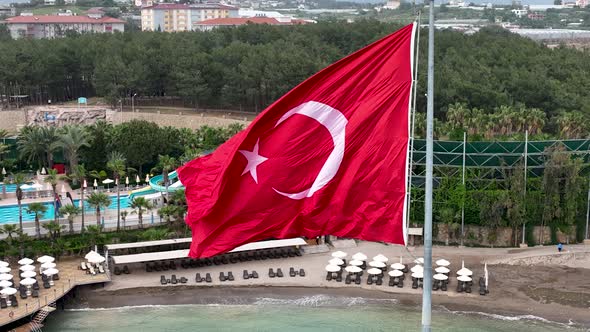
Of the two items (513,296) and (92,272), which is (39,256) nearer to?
(92,272)

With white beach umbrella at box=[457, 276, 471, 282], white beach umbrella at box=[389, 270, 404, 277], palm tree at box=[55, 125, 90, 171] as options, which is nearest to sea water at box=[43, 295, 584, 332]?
white beach umbrella at box=[389, 270, 404, 277]

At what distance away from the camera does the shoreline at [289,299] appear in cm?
5256

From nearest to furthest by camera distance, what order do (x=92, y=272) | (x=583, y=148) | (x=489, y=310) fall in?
(x=489, y=310) → (x=92, y=272) → (x=583, y=148)

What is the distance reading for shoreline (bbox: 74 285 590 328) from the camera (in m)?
52.6

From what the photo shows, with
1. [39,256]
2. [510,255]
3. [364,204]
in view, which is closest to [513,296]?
[510,255]

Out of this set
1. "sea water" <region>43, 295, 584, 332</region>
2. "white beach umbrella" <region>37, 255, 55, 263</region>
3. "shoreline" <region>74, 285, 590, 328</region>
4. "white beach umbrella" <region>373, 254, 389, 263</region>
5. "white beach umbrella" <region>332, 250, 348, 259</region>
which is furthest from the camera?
"white beach umbrella" <region>332, 250, 348, 259</region>

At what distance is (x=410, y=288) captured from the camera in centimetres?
5631

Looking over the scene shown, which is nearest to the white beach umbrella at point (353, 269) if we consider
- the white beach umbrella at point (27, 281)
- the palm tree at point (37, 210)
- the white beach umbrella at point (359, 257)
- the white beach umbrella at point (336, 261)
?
the white beach umbrella at point (336, 261)

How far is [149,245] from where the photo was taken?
202 feet

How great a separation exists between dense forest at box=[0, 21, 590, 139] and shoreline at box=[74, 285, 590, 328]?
117ft

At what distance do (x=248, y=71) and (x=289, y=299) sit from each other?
180 ft

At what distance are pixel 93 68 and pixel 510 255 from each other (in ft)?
234

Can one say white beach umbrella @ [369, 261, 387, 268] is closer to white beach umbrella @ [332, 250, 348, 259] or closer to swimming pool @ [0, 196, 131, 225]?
white beach umbrella @ [332, 250, 348, 259]

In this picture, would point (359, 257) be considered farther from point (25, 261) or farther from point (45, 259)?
point (25, 261)
